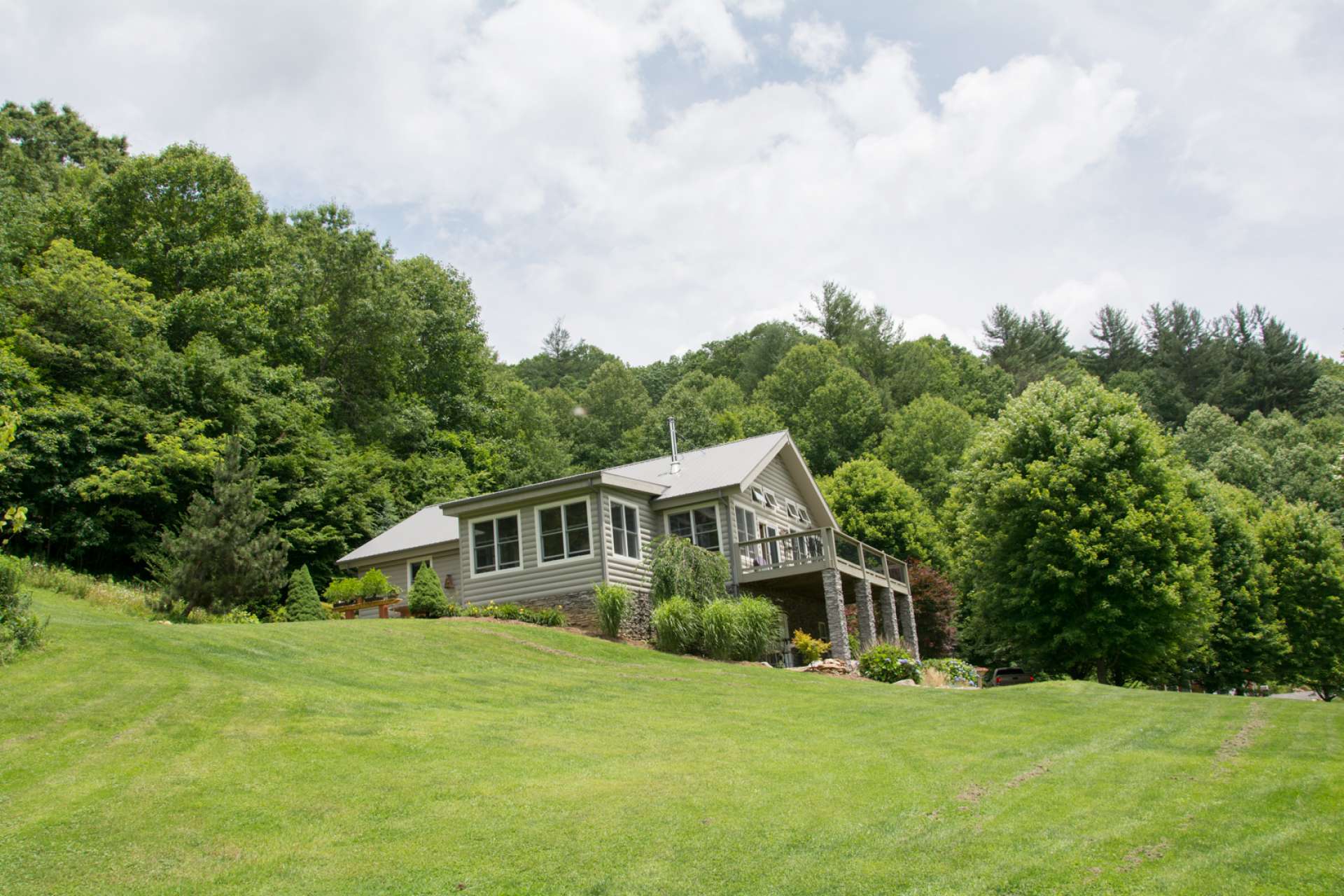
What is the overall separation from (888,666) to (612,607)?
21.2 feet

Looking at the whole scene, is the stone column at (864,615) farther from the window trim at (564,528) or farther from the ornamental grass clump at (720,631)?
the window trim at (564,528)

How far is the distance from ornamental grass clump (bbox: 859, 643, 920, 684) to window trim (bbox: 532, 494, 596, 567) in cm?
706

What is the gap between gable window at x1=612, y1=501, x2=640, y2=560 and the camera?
24281mm

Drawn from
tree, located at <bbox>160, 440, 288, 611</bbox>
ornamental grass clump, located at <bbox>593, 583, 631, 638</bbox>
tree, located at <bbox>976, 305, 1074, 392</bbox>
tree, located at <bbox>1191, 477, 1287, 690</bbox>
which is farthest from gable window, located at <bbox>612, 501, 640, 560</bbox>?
tree, located at <bbox>976, 305, 1074, 392</bbox>

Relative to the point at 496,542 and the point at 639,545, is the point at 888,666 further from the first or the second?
the point at 496,542

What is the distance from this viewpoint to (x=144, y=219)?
35.6m

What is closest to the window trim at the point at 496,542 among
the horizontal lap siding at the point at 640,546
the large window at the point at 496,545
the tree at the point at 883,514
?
the large window at the point at 496,545

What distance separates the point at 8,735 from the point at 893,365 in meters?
63.6

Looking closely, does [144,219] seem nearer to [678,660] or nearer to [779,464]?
[779,464]

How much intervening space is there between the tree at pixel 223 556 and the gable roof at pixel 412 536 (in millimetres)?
6255

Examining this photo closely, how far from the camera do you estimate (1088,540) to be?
25.2 m

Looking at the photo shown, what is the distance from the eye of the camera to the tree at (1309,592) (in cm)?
3466

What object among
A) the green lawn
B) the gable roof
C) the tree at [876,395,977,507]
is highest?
the tree at [876,395,977,507]

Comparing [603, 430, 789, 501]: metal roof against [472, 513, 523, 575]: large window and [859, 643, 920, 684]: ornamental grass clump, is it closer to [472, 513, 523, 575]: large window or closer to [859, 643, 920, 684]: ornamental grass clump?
[472, 513, 523, 575]: large window
